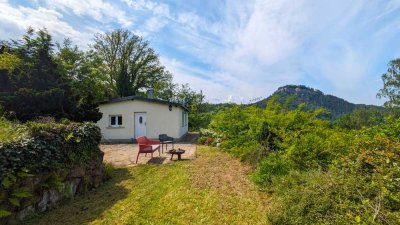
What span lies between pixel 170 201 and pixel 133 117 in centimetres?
1305

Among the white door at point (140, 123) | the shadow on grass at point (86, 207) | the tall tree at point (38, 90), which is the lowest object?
the shadow on grass at point (86, 207)

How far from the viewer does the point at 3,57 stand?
490 inches

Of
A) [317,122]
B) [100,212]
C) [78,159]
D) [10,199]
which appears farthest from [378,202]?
[78,159]

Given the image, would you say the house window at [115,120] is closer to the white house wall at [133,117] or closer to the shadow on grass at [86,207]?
the white house wall at [133,117]

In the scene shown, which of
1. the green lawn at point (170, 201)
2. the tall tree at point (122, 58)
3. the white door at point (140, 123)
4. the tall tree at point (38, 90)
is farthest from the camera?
the tall tree at point (122, 58)

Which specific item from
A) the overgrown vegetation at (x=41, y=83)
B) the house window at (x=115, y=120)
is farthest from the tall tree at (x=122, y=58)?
the house window at (x=115, y=120)

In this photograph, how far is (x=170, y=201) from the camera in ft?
18.9

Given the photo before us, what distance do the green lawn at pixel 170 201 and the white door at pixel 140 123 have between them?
32.4 feet

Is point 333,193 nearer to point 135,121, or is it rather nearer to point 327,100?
point 135,121

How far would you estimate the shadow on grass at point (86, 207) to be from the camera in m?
4.95

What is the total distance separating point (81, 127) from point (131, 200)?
97.6 inches

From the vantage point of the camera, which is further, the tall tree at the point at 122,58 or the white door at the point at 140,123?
the tall tree at the point at 122,58

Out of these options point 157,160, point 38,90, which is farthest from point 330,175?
point 38,90

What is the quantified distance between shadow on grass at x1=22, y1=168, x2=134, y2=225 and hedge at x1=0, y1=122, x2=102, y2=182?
2.84 feet
